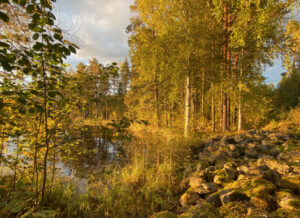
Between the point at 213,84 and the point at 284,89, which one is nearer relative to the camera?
the point at 213,84

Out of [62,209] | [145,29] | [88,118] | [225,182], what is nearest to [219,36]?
[145,29]

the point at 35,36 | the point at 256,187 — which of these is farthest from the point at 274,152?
the point at 35,36

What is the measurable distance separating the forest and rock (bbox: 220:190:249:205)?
0.01 metres

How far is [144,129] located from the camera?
4992 millimetres

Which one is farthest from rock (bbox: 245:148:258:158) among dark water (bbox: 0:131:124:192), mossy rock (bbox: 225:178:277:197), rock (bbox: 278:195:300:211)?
dark water (bbox: 0:131:124:192)

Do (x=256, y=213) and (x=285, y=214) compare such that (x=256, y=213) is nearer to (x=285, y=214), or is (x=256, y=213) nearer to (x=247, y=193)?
(x=285, y=214)

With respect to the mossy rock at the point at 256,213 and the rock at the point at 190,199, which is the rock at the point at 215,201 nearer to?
the rock at the point at 190,199

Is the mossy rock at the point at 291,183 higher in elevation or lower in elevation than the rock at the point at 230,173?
higher

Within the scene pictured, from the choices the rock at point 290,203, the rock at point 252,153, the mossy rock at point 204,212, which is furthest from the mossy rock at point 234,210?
the rock at point 252,153

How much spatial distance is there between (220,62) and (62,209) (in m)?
9.37

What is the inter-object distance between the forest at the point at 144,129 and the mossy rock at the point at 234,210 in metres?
0.01

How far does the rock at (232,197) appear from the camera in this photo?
2.16 metres

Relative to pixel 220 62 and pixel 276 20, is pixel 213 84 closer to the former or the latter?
pixel 220 62

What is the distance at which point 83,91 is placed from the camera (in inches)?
91.4
